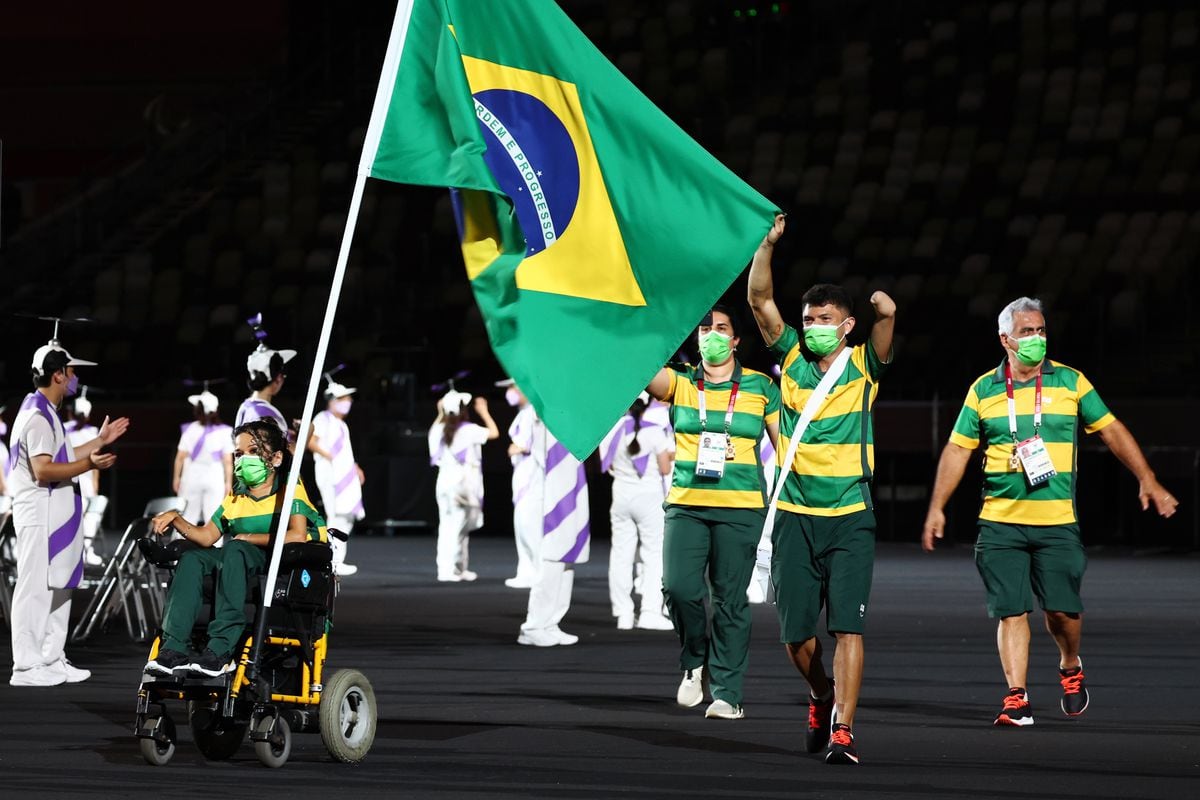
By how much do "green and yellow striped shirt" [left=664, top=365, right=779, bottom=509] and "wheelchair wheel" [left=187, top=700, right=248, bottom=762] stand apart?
2576 mm

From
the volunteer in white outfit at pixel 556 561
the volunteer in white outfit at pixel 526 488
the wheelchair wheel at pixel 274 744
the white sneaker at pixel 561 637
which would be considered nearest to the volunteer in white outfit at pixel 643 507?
the volunteer in white outfit at pixel 556 561

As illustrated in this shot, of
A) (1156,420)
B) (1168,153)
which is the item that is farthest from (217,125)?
(1156,420)

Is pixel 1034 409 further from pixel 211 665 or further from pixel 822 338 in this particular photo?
pixel 211 665

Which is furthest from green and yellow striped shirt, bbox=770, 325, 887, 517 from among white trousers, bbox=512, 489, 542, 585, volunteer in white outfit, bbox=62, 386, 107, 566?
white trousers, bbox=512, 489, 542, 585

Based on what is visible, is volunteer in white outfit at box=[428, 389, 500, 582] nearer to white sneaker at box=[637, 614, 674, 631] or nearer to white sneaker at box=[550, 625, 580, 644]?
white sneaker at box=[637, 614, 674, 631]

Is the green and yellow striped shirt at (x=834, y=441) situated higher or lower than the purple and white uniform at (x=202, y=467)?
higher

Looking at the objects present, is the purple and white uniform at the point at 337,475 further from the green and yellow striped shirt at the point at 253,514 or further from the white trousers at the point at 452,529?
the green and yellow striped shirt at the point at 253,514

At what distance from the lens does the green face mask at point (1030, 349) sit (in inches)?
381

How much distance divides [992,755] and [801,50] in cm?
2902

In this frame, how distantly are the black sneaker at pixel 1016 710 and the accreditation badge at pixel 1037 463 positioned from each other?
0.96 m

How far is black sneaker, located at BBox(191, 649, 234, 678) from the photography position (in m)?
8.16

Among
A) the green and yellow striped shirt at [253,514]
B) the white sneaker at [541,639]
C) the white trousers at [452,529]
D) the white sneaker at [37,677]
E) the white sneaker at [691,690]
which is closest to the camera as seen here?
the green and yellow striped shirt at [253,514]

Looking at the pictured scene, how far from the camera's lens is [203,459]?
20156 millimetres

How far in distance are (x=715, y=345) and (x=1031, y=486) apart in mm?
1592
